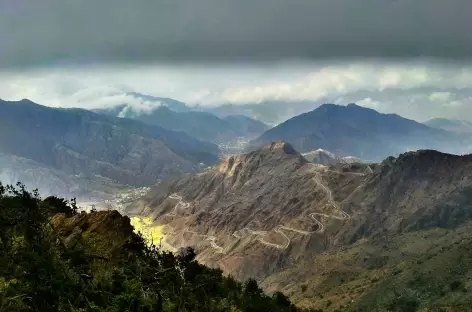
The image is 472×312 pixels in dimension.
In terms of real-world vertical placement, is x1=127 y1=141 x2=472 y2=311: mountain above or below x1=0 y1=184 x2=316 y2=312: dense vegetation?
below

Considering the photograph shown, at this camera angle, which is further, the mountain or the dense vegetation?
the mountain

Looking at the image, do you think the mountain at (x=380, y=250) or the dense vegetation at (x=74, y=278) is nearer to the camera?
the dense vegetation at (x=74, y=278)

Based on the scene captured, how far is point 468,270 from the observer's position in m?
78.0

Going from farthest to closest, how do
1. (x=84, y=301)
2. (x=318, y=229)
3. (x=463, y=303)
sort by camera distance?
(x=318, y=229) → (x=463, y=303) → (x=84, y=301)

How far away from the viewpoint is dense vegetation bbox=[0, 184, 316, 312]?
32.8m

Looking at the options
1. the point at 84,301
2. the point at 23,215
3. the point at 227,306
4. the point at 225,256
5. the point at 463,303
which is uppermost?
the point at 23,215

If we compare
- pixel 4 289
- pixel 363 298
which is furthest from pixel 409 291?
pixel 4 289

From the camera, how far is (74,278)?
36281mm

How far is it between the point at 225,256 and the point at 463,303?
5354 inches

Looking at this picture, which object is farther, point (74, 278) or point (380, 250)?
point (380, 250)

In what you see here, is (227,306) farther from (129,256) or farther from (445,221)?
(445,221)

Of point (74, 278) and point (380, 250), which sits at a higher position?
point (74, 278)

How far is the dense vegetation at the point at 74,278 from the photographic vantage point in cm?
3275

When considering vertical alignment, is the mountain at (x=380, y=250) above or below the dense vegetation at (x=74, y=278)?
below
